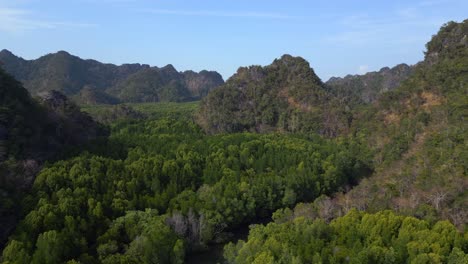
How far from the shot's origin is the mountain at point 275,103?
73.1 metres

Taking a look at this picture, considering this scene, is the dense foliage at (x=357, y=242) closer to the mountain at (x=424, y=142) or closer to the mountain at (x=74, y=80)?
the mountain at (x=424, y=142)

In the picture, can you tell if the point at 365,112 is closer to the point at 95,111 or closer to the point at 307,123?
the point at 307,123

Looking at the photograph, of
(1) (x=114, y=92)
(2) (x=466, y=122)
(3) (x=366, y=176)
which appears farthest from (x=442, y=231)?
(1) (x=114, y=92)

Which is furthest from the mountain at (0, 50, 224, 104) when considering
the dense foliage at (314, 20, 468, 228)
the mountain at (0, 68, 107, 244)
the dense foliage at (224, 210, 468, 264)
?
the dense foliage at (224, 210, 468, 264)

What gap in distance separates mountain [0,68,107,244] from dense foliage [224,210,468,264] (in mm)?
17766

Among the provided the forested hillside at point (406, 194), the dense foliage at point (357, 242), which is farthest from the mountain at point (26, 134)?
the forested hillside at point (406, 194)

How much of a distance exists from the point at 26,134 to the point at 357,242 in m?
35.0

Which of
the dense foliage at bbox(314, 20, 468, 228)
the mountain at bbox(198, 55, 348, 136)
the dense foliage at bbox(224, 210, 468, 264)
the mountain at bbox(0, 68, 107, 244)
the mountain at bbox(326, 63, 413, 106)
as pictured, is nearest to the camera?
the dense foliage at bbox(224, 210, 468, 264)

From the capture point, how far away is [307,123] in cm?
7288

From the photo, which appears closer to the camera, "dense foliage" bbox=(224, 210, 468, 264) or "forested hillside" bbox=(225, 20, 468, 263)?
"dense foliage" bbox=(224, 210, 468, 264)

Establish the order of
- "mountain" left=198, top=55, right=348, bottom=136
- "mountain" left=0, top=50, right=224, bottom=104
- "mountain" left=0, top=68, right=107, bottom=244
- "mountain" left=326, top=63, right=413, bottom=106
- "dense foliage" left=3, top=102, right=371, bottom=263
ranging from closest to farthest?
1. "dense foliage" left=3, top=102, right=371, bottom=263
2. "mountain" left=0, top=68, right=107, bottom=244
3. "mountain" left=198, top=55, right=348, bottom=136
4. "mountain" left=326, top=63, right=413, bottom=106
5. "mountain" left=0, top=50, right=224, bottom=104

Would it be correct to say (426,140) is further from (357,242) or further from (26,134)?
(26,134)

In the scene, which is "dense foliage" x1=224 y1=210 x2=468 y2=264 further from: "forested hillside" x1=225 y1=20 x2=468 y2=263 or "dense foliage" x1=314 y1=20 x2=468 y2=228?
"dense foliage" x1=314 y1=20 x2=468 y2=228

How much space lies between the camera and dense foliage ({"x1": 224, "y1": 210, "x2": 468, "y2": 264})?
27.5 metres
